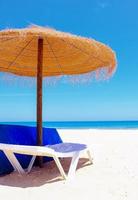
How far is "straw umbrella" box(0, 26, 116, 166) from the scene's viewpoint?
441 centimetres

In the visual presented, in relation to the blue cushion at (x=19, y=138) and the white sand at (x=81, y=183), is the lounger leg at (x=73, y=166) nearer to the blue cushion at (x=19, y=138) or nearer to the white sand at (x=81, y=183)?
the white sand at (x=81, y=183)

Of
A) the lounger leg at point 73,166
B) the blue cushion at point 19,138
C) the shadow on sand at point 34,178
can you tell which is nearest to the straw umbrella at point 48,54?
the blue cushion at point 19,138

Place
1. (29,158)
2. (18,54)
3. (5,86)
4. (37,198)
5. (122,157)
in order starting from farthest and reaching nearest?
(5,86) < (122,157) < (18,54) < (29,158) < (37,198)

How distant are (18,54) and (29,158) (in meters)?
1.75

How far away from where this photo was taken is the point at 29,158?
5.04 m

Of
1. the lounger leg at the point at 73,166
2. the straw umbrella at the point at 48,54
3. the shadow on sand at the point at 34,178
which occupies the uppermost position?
the straw umbrella at the point at 48,54

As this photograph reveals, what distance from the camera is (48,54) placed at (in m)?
5.76

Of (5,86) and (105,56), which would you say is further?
(5,86)

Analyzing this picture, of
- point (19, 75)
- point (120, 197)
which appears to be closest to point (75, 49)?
point (19, 75)

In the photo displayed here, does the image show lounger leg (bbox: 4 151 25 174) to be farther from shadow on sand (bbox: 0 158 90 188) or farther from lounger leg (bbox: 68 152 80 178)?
lounger leg (bbox: 68 152 80 178)

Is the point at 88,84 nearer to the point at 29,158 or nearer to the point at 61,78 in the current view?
the point at 61,78

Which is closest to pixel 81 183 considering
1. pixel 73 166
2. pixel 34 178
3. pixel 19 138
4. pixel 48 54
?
pixel 73 166

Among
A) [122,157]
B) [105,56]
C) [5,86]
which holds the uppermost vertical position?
[105,56]

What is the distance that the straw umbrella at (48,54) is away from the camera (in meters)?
4.41
